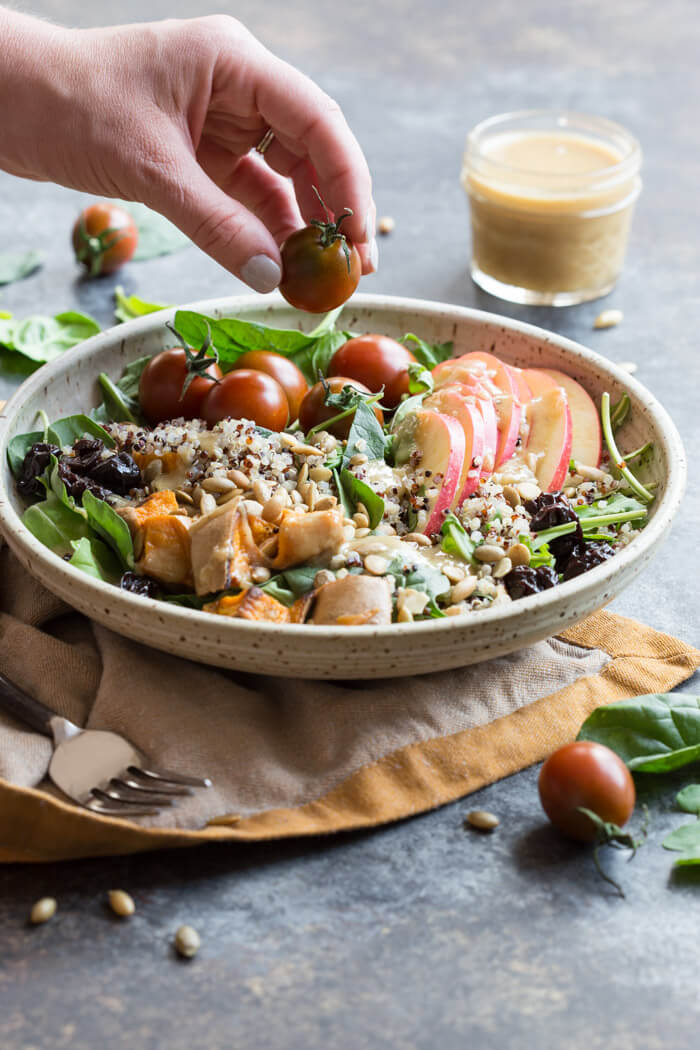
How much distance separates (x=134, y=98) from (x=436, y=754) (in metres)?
1.56

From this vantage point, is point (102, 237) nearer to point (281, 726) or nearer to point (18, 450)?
point (18, 450)

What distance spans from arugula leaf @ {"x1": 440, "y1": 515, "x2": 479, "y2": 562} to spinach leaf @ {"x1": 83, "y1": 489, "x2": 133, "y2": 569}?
669mm

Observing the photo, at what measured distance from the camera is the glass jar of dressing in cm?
387

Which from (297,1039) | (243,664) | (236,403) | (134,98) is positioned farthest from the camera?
(236,403)

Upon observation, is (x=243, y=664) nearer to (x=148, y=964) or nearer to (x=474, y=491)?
(x=148, y=964)

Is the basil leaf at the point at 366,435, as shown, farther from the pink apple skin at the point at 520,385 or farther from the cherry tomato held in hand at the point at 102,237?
the cherry tomato held in hand at the point at 102,237

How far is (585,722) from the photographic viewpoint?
2.19m

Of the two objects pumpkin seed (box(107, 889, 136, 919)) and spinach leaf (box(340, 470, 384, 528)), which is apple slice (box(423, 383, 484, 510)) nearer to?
spinach leaf (box(340, 470, 384, 528))

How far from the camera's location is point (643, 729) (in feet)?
7.18

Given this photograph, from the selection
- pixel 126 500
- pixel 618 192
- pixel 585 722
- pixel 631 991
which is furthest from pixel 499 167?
pixel 631 991

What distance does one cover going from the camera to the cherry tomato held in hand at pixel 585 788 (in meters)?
1.97

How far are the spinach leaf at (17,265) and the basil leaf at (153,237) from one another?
0.37 meters

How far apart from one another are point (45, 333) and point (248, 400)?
1282 millimetres

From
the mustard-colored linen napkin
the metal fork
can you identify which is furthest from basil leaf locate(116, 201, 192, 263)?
the metal fork
